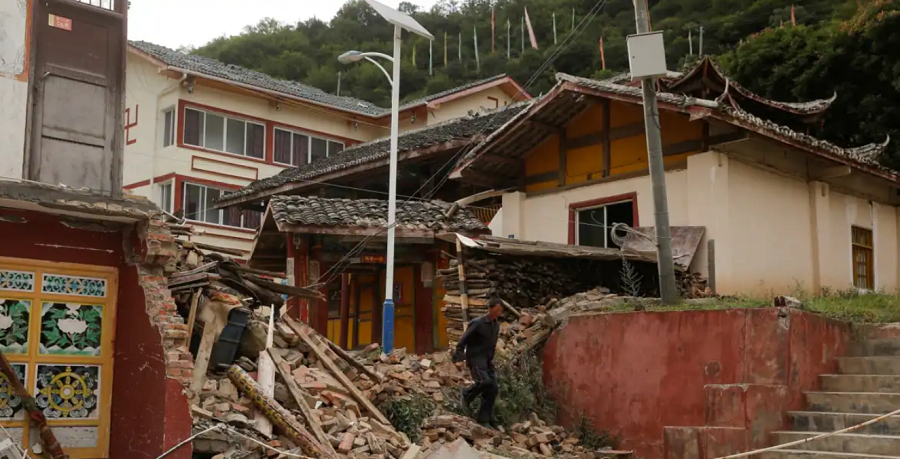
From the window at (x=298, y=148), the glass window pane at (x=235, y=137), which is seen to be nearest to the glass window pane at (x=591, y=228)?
the glass window pane at (x=235, y=137)

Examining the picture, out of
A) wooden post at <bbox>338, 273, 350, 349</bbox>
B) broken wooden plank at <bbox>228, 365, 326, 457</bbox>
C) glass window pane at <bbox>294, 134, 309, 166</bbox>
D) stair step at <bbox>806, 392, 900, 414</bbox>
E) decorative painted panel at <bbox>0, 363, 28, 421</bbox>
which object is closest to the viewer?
decorative painted panel at <bbox>0, 363, 28, 421</bbox>

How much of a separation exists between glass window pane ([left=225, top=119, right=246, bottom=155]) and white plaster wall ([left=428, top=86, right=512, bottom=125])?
20.1ft

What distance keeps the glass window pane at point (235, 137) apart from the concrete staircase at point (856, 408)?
71.8 ft

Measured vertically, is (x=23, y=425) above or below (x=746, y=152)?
below

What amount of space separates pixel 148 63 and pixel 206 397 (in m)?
21.9

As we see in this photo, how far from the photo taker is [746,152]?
17.4 metres

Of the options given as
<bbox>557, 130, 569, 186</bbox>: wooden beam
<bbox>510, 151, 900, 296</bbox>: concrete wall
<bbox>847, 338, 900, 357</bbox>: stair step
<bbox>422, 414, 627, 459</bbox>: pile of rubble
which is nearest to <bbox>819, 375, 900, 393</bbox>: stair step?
<bbox>847, 338, 900, 357</bbox>: stair step

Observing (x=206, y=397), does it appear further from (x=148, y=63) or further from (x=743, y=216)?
(x=148, y=63)

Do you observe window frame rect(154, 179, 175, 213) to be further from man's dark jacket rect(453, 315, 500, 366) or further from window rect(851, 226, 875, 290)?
window rect(851, 226, 875, 290)

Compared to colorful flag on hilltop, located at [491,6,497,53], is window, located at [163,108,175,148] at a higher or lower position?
lower

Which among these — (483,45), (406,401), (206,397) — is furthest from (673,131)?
(483,45)

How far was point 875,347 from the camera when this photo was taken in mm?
13367

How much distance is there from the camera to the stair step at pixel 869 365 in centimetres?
1266

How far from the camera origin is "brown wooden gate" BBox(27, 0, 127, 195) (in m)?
9.75
